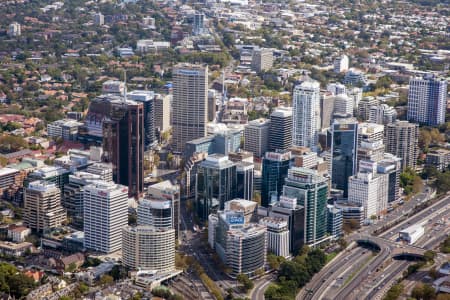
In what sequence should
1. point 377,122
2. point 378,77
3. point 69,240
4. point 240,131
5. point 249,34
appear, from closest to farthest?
point 69,240, point 240,131, point 377,122, point 378,77, point 249,34

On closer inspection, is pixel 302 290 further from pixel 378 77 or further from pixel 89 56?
pixel 89 56

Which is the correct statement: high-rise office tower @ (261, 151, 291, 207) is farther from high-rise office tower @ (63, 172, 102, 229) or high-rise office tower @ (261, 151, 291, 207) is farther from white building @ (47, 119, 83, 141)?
white building @ (47, 119, 83, 141)

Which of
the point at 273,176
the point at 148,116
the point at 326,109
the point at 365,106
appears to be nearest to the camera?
the point at 273,176

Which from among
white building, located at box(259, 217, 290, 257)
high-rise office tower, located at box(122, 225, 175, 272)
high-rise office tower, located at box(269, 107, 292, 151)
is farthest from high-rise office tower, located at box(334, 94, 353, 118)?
high-rise office tower, located at box(122, 225, 175, 272)

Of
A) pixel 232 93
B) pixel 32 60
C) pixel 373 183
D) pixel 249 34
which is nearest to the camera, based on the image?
pixel 373 183

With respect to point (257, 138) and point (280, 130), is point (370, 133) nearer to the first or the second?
point (280, 130)

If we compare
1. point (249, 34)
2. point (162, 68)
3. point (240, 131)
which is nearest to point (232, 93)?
point (162, 68)

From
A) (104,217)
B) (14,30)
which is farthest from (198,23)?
(104,217)
